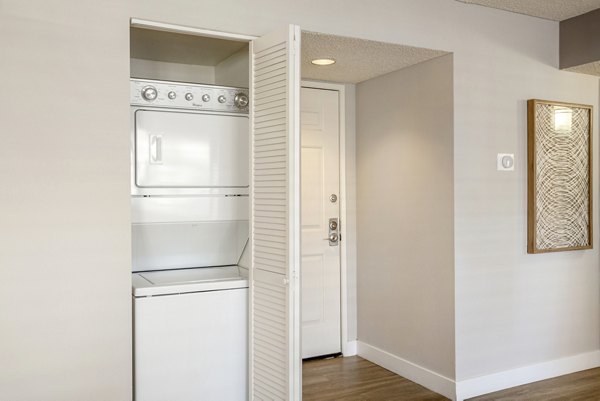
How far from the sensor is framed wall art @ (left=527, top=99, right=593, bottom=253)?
374cm

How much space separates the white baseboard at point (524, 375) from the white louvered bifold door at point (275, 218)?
1.32 meters

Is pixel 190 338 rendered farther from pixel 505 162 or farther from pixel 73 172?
pixel 505 162

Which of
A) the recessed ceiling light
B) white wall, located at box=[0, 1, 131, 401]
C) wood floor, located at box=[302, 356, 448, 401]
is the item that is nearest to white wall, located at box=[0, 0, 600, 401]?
white wall, located at box=[0, 1, 131, 401]

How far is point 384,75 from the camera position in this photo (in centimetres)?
406

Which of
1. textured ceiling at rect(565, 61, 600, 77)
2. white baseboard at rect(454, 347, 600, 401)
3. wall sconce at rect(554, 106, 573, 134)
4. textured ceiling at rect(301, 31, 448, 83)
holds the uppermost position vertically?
textured ceiling at rect(301, 31, 448, 83)

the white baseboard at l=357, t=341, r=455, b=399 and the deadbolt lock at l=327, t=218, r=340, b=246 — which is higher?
the deadbolt lock at l=327, t=218, r=340, b=246

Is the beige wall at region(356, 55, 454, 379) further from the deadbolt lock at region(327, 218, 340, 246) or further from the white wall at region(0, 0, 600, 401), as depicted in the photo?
the white wall at region(0, 0, 600, 401)

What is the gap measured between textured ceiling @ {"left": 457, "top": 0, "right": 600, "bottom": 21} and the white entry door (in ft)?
4.36

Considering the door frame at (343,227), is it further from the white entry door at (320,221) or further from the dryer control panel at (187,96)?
the dryer control panel at (187,96)

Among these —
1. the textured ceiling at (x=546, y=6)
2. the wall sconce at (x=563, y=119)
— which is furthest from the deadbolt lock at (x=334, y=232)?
the textured ceiling at (x=546, y=6)

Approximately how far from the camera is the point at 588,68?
12.6 ft

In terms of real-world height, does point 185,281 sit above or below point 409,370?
above

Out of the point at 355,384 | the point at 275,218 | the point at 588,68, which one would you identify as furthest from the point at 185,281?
the point at 588,68

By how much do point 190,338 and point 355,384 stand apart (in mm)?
1411
